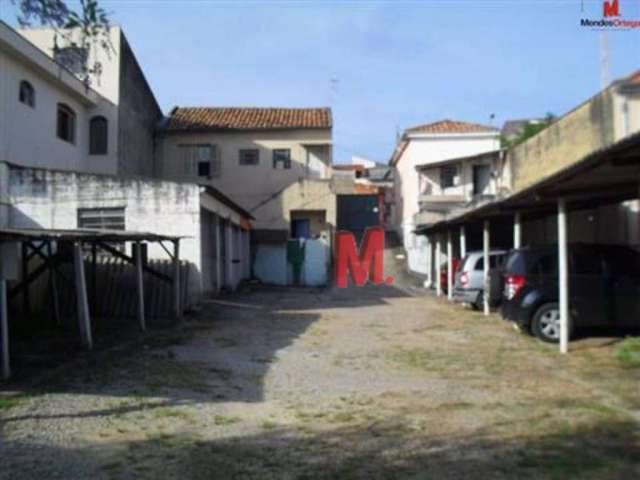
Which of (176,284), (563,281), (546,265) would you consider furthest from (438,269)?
(563,281)

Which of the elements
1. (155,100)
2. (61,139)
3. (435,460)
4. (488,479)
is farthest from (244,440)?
(155,100)

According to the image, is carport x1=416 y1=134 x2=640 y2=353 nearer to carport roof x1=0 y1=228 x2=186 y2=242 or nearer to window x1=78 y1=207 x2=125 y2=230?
carport roof x1=0 y1=228 x2=186 y2=242

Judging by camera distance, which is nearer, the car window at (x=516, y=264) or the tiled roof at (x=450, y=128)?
the car window at (x=516, y=264)

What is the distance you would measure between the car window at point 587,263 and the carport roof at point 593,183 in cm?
102

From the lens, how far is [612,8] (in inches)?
683

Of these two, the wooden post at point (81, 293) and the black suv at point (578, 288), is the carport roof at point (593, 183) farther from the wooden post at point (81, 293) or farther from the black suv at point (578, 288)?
the wooden post at point (81, 293)

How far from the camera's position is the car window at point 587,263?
1269 cm

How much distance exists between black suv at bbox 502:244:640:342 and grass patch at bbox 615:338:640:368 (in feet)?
2.63

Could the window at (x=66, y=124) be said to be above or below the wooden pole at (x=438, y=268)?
above

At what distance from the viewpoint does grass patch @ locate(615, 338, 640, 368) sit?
34.3 feet

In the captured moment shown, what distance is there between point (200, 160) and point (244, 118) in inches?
124

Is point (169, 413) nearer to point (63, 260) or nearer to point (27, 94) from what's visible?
point (63, 260)

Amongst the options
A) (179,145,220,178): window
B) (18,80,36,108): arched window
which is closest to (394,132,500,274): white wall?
(179,145,220,178): window

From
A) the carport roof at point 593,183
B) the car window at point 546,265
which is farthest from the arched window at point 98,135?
the car window at point 546,265
